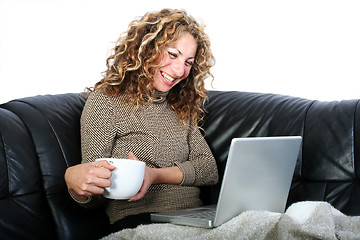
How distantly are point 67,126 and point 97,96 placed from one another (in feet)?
0.58

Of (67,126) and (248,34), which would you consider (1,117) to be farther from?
(248,34)

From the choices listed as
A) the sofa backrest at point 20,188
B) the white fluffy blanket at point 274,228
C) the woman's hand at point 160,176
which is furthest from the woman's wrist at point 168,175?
the sofa backrest at point 20,188

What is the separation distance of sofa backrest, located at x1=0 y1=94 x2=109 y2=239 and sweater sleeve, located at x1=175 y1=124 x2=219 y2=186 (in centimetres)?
35

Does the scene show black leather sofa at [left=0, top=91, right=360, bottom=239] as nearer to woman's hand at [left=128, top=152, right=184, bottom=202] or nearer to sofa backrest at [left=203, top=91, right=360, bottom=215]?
→ sofa backrest at [left=203, top=91, right=360, bottom=215]

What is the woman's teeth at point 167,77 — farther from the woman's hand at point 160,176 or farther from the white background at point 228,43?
the white background at point 228,43

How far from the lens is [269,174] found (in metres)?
1.40

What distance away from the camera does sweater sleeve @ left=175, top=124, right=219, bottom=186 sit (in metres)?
1.76

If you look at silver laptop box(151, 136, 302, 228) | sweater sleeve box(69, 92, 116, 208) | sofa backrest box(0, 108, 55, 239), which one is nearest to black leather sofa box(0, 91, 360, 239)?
sofa backrest box(0, 108, 55, 239)

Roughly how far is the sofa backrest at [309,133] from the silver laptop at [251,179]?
0.38 m

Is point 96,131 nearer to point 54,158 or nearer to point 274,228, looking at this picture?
point 54,158

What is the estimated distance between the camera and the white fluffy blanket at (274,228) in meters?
1.16

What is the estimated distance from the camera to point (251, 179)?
1.34 m

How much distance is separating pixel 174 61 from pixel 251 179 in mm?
633

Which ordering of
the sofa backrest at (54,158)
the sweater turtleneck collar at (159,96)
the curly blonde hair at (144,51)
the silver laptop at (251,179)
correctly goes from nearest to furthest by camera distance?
the silver laptop at (251,179), the sofa backrest at (54,158), the curly blonde hair at (144,51), the sweater turtleneck collar at (159,96)
